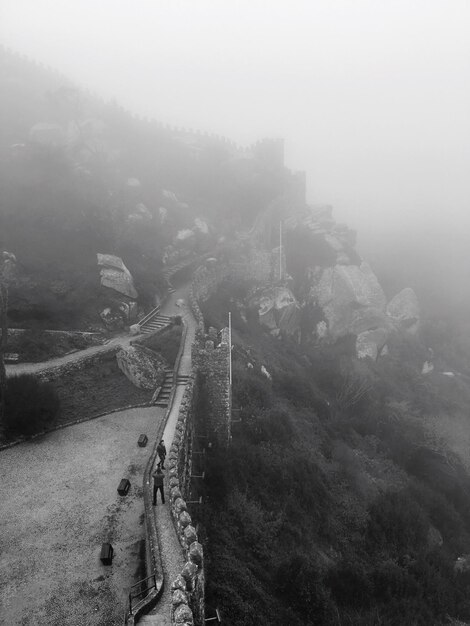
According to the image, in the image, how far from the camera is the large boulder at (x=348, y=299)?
45469mm

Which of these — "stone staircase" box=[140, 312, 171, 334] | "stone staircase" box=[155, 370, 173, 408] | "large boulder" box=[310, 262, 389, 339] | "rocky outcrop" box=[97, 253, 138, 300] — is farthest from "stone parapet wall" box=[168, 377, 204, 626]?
"large boulder" box=[310, 262, 389, 339]

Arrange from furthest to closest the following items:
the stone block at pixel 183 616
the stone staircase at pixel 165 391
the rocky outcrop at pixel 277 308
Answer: the rocky outcrop at pixel 277 308 → the stone staircase at pixel 165 391 → the stone block at pixel 183 616

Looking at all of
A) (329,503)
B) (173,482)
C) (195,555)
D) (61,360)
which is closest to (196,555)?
(195,555)

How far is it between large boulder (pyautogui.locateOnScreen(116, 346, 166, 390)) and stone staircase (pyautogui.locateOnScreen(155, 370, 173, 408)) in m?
0.29

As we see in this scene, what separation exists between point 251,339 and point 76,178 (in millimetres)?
26325

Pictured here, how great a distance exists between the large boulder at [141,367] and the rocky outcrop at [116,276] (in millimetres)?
8199

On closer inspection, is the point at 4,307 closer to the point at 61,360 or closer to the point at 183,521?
the point at 61,360

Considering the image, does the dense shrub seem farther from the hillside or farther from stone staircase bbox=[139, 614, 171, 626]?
stone staircase bbox=[139, 614, 171, 626]

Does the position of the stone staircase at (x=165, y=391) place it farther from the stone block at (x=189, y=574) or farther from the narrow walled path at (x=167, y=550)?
the stone block at (x=189, y=574)

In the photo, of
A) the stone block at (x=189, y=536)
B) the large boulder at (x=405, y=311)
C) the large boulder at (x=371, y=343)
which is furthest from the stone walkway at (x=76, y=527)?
the large boulder at (x=405, y=311)

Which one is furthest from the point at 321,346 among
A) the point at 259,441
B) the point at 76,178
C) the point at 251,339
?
the point at 76,178

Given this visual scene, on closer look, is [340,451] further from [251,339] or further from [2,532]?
[2,532]

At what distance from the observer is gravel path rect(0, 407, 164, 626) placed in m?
11.0

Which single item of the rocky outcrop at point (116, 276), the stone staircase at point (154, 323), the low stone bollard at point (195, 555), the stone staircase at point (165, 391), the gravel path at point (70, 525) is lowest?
the gravel path at point (70, 525)
